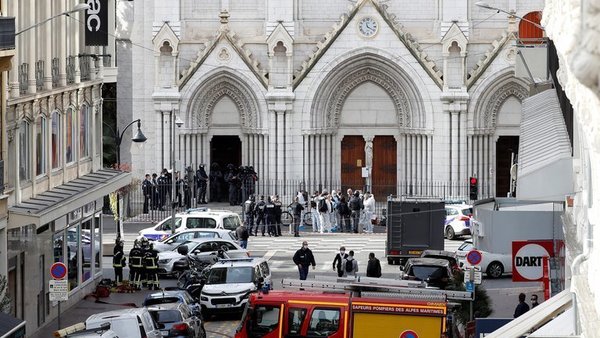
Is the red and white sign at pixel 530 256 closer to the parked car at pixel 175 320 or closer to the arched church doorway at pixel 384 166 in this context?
the parked car at pixel 175 320

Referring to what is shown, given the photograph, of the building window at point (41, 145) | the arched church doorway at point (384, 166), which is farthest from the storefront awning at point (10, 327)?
the arched church doorway at point (384, 166)

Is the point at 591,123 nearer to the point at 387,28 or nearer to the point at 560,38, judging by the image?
the point at 560,38

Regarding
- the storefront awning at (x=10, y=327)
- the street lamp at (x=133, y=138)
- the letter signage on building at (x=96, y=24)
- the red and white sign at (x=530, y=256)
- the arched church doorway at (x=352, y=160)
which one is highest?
the letter signage on building at (x=96, y=24)

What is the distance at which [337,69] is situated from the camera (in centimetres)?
5503

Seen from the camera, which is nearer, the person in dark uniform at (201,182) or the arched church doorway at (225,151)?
the person in dark uniform at (201,182)

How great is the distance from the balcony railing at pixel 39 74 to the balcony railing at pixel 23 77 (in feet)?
2.66

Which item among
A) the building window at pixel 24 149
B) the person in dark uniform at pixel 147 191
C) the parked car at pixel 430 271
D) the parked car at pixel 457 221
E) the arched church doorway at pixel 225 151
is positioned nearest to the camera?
the building window at pixel 24 149

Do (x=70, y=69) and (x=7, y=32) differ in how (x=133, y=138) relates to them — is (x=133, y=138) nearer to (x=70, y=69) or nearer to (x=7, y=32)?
(x=70, y=69)

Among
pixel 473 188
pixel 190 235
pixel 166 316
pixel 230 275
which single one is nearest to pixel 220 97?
pixel 473 188

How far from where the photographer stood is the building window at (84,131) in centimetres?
3700

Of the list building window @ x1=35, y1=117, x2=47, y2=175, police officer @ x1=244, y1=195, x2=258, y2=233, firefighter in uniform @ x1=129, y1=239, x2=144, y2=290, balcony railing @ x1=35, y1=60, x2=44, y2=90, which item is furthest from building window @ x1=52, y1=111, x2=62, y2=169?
police officer @ x1=244, y1=195, x2=258, y2=233

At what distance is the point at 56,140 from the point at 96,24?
289cm

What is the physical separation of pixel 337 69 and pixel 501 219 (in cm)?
3339

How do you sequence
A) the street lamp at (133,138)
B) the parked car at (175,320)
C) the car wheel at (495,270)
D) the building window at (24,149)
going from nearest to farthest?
the parked car at (175,320) → the building window at (24,149) → the car wheel at (495,270) → the street lamp at (133,138)
